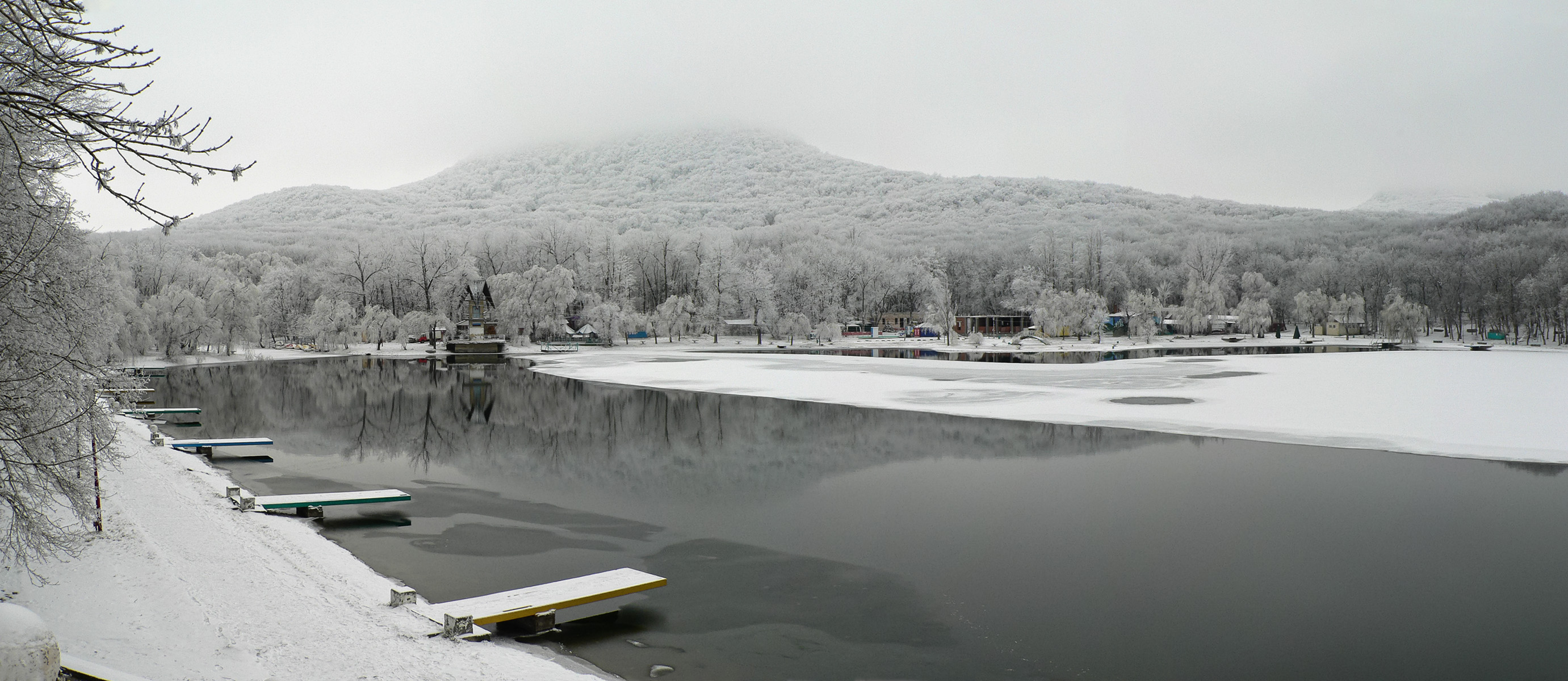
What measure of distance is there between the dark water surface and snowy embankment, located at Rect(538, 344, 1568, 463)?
2.62m

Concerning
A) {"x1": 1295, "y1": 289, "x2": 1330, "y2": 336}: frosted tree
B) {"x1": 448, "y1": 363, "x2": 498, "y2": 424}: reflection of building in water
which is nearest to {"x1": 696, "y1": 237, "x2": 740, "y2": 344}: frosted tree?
{"x1": 448, "y1": 363, "x2": 498, "y2": 424}: reflection of building in water

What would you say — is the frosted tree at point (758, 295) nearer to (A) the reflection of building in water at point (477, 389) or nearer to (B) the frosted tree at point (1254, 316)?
(A) the reflection of building in water at point (477, 389)

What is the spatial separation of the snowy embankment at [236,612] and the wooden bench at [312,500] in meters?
1.69

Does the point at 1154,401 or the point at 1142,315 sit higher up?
the point at 1142,315

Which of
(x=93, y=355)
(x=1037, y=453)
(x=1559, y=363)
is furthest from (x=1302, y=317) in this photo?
(x=93, y=355)

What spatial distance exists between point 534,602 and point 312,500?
795cm

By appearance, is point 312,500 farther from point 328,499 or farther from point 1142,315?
point 1142,315

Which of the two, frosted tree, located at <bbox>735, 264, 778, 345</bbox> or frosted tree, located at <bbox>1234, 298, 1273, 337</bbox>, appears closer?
frosted tree, located at <bbox>1234, 298, 1273, 337</bbox>

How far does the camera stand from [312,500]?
15.1m

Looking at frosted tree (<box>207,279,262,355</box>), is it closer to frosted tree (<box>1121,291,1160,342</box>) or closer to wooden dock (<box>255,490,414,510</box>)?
wooden dock (<box>255,490,414,510</box>)

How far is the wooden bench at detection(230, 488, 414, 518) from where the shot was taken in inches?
582

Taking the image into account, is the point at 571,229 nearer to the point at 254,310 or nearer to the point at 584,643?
the point at 254,310

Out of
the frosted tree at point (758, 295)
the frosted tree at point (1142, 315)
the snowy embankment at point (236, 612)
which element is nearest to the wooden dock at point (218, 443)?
the snowy embankment at point (236, 612)

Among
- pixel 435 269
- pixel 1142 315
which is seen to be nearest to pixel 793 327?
pixel 1142 315
